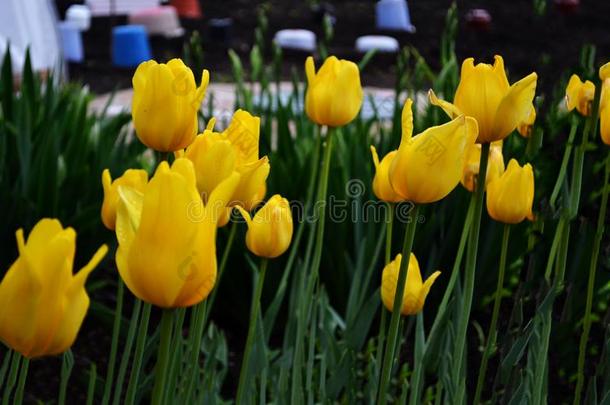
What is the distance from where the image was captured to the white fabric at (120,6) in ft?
25.6

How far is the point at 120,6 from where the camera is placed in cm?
783

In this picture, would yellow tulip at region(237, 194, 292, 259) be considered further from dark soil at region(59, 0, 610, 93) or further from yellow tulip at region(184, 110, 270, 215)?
dark soil at region(59, 0, 610, 93)

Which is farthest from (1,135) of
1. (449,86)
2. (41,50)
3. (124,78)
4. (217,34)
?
(217,34)

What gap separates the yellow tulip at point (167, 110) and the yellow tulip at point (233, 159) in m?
0.02

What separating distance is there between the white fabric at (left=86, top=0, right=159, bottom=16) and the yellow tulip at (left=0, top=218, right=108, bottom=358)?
7210 millimetres

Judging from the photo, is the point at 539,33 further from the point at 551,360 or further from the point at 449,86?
the point at 551,360

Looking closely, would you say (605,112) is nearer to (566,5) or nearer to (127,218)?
(127,218)

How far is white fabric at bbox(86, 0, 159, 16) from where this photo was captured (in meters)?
7.80

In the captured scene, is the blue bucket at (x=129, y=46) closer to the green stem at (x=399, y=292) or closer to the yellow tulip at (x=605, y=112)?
the yellow tulip at (x=605, y=112)

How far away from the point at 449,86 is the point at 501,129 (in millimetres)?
1650

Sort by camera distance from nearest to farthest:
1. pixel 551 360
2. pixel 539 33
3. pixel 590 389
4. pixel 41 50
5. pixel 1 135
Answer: pixel 590 389 → pixel 551 360 → pixel 1 135 → pixel 41 50 → pixel 539 33

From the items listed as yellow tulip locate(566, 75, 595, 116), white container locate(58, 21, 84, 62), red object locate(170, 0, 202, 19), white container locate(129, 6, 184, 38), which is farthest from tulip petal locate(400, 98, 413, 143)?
red object locate(170, 0, 202, 19)

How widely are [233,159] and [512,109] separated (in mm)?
265

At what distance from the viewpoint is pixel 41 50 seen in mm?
5543
